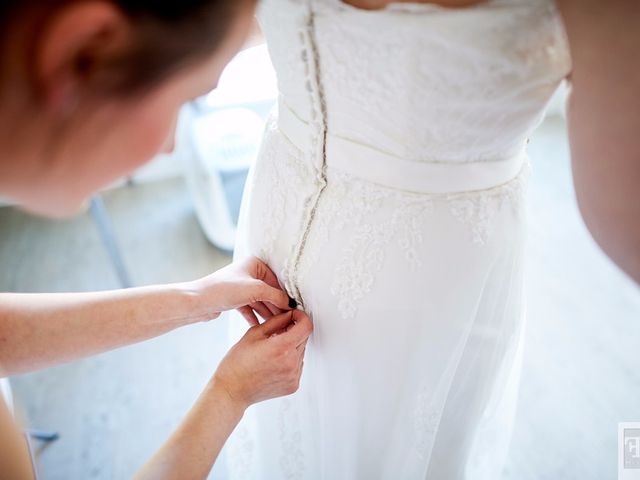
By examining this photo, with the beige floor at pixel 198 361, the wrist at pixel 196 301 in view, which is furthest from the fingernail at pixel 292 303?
the beige floor at pixel 198 361

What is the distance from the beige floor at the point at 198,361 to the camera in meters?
1.34

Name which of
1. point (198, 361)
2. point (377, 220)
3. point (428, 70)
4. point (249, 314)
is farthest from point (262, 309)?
point (198, 361)

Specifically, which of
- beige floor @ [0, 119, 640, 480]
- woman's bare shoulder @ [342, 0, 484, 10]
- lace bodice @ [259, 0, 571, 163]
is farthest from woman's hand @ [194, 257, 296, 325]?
beige floor @ [0, 119, 640, 480]

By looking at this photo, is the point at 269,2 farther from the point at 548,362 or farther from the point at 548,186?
the point at 548,186

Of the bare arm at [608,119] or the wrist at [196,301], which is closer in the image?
the bare arm at [608,119]

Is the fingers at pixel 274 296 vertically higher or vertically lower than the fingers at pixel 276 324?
higher

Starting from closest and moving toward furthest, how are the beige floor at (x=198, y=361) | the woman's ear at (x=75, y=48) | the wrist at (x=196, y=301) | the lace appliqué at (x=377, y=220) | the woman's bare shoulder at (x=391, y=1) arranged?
the woman's ear at (x=75, y=48) → the woman's bare shoulder at (x=391, y=1) → the lace appliqué at (x=377, y=220) → the wrist at (x=196, y=301) → the beige floor at (x=198, y=361)

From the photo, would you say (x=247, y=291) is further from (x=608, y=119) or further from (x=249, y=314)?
(x=608, y=119)

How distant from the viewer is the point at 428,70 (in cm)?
47

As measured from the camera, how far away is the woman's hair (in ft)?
1.00

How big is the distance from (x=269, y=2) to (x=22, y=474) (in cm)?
52

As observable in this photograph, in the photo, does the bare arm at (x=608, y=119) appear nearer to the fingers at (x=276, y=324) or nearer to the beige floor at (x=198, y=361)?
the fingers at (x=276, y=324)

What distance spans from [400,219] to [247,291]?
0.78 ft

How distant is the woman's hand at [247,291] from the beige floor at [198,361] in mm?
888
